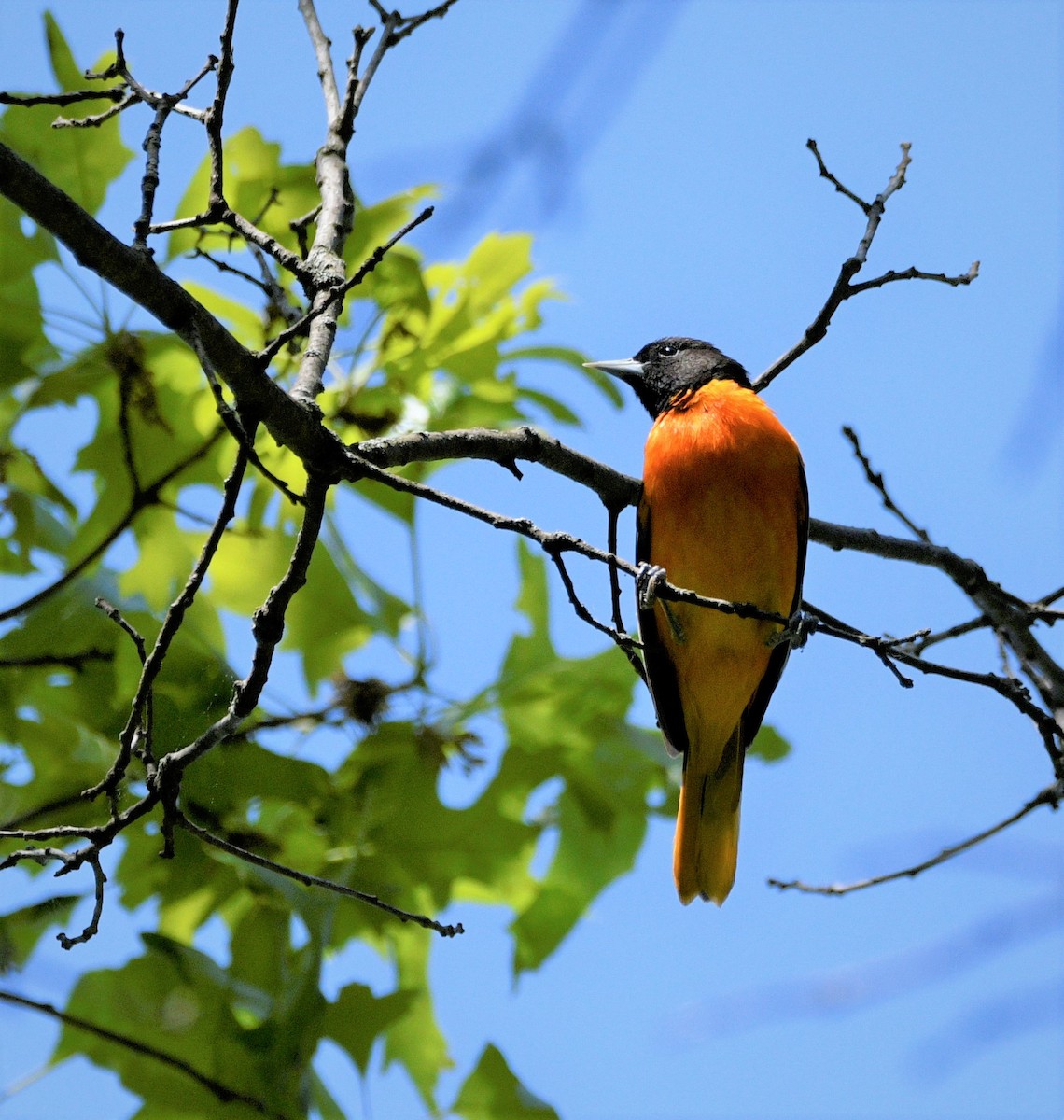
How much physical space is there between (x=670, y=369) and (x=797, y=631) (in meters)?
2.31

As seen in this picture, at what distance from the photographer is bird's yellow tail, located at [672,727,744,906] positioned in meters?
3.86

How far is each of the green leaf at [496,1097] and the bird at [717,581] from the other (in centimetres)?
109

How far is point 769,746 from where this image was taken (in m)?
3.93

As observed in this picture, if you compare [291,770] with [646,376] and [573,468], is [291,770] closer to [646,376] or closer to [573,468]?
[573,468]

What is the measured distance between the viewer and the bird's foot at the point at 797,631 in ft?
7.56

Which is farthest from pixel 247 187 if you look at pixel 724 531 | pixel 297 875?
pixel 297 875

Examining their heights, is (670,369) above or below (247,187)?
above

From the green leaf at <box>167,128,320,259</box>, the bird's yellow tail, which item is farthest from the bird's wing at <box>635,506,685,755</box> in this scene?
the green leaf at <box>167,128,320,259</box>

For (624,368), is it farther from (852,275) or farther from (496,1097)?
(496,1097)

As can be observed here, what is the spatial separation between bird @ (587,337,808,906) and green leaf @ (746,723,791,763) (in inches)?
7.2

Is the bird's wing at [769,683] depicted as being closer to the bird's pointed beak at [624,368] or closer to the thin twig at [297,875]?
the bird's pointed beak at [624,368]

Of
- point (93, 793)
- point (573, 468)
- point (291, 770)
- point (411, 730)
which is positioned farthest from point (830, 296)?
point (93, 793)

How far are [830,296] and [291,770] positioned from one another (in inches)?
68.3

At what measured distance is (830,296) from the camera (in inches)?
119
